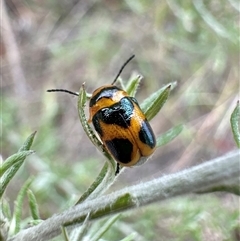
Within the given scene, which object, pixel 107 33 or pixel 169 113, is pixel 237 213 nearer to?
pixel 169 113

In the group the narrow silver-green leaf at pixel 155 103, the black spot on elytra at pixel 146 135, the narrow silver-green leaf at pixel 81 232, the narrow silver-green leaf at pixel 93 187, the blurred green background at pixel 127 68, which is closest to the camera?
the narrow silver-green leaf at pixel 81 232

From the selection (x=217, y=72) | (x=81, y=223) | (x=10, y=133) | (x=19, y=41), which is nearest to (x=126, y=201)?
(x=81, y=223)

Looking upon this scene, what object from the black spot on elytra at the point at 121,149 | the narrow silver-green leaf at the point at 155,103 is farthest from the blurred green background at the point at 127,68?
the narrow silver-green leaf at the point at 155,103

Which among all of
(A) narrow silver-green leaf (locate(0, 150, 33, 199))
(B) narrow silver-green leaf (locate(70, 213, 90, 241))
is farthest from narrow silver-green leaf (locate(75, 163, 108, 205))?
(A) narrow silver-green leaf (locate(0, 150, 33, 199))

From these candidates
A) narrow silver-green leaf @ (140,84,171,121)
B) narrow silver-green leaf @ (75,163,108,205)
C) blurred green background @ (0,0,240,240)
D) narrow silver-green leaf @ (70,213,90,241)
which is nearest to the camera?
narrow silver-green leaf @ (70,213,90,241)

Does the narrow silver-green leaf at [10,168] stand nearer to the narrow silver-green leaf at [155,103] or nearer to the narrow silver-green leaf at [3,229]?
the narrow silver-green leaf at [3,229]

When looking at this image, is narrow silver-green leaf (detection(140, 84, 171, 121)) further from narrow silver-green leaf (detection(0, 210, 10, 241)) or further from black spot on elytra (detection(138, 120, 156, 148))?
narrow silver-green leaf (detection(0, 210, 10, 241))
